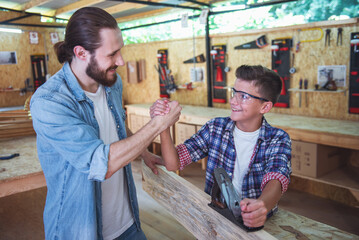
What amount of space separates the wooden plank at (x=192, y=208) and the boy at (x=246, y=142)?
0.15 m

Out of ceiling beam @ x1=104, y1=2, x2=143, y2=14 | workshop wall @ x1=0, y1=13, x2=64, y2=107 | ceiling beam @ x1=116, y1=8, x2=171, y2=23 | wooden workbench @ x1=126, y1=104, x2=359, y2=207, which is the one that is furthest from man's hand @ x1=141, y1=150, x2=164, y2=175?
workshop wall @ x1=0, y1=13, x2=64, y2=107

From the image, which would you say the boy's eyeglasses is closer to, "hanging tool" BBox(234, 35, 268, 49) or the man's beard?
the man's beard

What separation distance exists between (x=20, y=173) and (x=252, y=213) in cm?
178

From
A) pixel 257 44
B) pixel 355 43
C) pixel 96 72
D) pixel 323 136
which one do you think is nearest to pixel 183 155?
pixel 96 72

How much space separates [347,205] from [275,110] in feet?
4.92

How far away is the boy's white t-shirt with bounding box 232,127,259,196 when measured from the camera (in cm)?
182

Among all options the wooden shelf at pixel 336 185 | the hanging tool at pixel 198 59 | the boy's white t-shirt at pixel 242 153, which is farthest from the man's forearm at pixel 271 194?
the hanging tool at pixel 198 59

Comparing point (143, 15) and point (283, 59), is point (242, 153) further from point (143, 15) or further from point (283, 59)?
point (143, 15)

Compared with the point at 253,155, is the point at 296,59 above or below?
above

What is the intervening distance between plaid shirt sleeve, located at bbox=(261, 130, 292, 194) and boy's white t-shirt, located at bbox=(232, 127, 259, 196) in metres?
0.15

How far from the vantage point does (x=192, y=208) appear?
1.70m

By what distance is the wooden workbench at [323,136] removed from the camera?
3193 mm

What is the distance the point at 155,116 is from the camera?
155cm

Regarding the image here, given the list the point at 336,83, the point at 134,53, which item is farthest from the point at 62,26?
the point at 336,83
